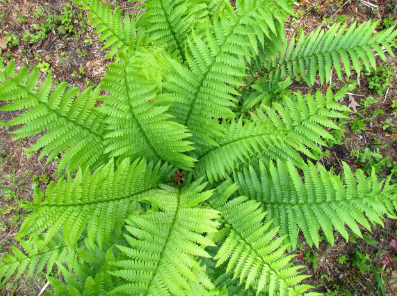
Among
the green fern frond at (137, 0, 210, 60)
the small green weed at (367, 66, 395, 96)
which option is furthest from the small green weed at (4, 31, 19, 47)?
the small green weed at (367, 66, 395, 96)

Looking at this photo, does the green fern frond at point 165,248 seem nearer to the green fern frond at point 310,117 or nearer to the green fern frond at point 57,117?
the green fern frond at point 57,117

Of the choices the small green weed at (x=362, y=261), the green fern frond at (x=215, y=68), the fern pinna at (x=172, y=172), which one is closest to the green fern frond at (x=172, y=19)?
the fern pinna at (x=172, y=172)

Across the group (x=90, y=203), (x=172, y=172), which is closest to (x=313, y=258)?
(x=172, y=172)

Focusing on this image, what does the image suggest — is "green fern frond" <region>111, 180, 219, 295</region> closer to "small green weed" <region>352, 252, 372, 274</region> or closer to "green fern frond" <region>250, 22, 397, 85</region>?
"green fern frond" <region>250, 22, 397, 85</region>

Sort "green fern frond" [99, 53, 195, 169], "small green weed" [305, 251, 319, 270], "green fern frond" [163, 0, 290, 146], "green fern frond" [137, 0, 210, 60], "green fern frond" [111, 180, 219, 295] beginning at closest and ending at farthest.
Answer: "green fern frond" [111, 180, 219, 295], "green fern frond" [99, 53, 195, 169], "green fern frond" [163, 0, 290, 146], "green fern frond" [137, 0, 210, 60], "small green weed" [305, 251, 319, 270]

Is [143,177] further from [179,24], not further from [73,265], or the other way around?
[179,24]

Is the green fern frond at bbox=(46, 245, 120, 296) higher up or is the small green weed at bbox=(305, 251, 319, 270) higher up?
the green fern frond at bbox=(46, 245, 120, 296)
